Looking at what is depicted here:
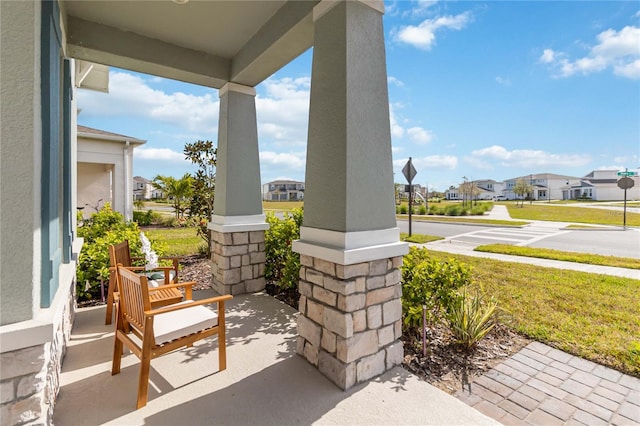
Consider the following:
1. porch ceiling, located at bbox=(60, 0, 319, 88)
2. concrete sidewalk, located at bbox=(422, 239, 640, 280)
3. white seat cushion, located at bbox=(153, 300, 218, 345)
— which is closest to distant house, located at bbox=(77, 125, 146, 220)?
porch ceiling, located at bbox=(60, 0, 319, 88)

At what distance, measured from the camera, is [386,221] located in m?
2.81

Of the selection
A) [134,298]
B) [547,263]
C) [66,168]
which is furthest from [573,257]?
[66,168]

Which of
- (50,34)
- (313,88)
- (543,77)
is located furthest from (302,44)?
(543,77)

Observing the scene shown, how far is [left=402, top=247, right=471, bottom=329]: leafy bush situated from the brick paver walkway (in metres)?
0.77

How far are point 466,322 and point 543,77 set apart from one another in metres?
11.0

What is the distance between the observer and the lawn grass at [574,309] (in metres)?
3.18

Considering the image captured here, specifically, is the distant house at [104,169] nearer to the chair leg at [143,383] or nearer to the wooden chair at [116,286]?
the wooden chair at [116,286]

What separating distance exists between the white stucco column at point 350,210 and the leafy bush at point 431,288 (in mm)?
460

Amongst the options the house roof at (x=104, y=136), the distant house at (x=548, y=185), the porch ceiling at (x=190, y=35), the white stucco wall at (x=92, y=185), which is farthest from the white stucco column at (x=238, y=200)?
the distant house at (x=548, y=185)

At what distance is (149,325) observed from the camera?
2.21m

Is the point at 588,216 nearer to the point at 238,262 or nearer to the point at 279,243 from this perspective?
the point at 279,243

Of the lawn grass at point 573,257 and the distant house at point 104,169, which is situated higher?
the distant house at point 104,169

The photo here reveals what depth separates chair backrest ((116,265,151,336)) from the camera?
224cm

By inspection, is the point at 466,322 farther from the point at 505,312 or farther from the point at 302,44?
the point at 302,44
